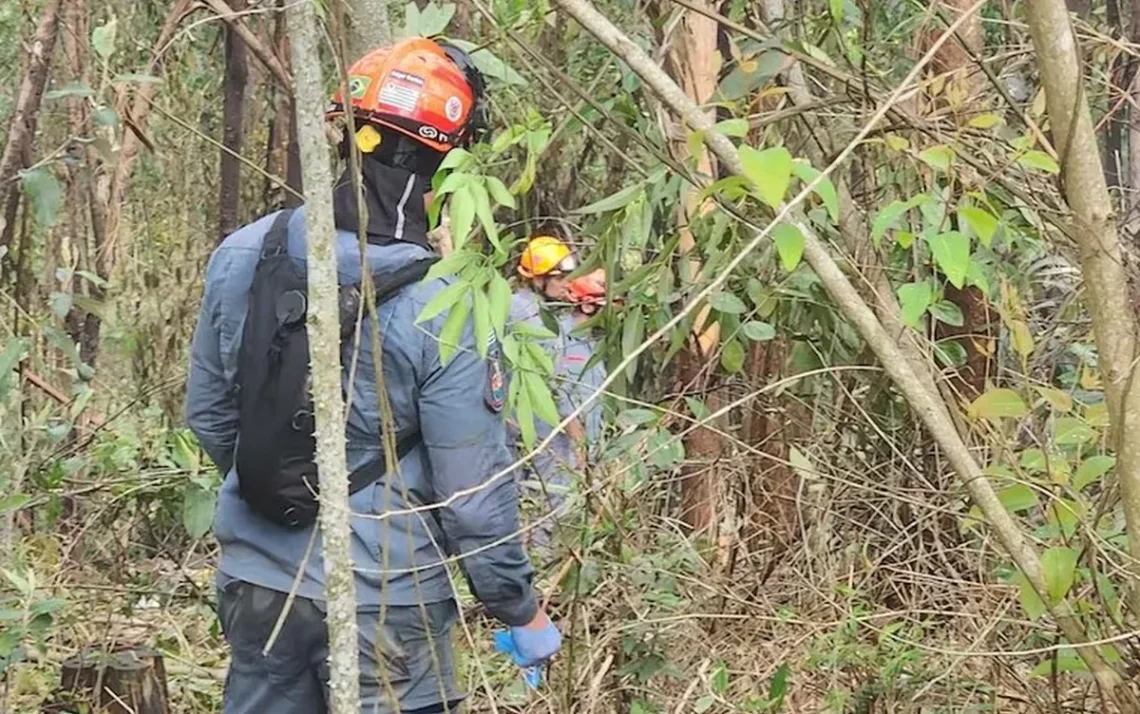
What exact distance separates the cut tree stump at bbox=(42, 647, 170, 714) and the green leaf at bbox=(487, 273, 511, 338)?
90.9 inches

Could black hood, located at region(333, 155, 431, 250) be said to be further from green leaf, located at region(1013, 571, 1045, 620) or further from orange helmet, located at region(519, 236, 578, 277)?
green leaf, located at region(1013, 571, 1045, 620)

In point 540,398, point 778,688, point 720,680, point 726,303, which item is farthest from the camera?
point 720,680

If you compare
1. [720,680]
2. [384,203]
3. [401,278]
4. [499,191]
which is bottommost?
[720,680]

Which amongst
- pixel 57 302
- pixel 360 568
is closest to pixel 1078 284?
pixel 360 568

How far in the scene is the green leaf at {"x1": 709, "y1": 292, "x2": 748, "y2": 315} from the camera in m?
3.12

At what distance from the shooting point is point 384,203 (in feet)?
9.12

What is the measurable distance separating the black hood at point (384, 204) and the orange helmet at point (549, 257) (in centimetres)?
75

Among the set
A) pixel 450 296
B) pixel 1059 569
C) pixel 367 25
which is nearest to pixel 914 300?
pixel 1059 569

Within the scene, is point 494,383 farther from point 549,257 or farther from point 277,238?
point 549,257

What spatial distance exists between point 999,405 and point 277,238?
139 cm

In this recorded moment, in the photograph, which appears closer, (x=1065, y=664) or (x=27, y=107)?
(x=1065, y=664)

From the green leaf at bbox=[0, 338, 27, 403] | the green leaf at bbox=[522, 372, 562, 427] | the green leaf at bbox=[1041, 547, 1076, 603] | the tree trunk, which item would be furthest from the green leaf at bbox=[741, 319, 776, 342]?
the green leaf at bbox=[0, 338, 27, 403]

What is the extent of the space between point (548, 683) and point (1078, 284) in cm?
162

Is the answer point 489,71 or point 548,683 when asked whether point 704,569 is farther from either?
point 489,71
